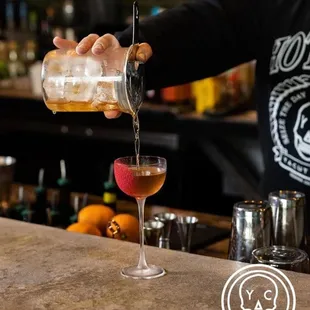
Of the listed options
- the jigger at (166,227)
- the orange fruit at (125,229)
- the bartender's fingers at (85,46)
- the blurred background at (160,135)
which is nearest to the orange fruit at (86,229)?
the orange fruit at (125,229)

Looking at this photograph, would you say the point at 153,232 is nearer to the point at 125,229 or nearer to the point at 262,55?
the point at 125,229

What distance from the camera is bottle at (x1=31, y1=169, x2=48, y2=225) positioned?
2.59 metres

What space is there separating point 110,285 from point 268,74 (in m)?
1.25

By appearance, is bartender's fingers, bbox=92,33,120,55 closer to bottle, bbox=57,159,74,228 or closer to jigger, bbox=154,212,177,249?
jigger, bbox=154,212,177,249

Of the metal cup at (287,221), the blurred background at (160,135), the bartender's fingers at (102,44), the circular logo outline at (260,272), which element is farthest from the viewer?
the blurred background at (160,135)

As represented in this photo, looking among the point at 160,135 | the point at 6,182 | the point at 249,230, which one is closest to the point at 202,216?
the point at 6,182

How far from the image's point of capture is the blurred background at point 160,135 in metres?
4.73

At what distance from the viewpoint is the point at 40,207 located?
104 inches

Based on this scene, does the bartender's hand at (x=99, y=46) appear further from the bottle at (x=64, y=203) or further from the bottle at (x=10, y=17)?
the bottle at (x=10, y=17)

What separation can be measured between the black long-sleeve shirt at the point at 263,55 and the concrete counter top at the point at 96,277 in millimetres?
870

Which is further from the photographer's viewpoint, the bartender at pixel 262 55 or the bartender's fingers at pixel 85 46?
the bartender at pixel 262 55

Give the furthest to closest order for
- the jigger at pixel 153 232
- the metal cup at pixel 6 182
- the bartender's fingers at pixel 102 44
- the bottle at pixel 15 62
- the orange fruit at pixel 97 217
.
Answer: the bottle at pixel 15 62
the metal cup at pixel 6 182
the orange fruit at pixel 97 217
the jigger at pixel 153 232
the bartender's fingers at pixel 102 44

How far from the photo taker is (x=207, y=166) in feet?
16.4

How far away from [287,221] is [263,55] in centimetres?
85
